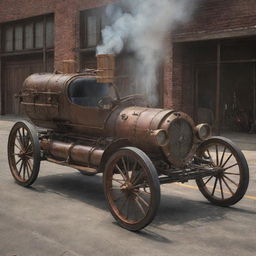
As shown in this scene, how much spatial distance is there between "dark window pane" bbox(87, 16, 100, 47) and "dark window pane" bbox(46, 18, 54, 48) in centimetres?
272

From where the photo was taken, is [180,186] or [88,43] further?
[88,43]

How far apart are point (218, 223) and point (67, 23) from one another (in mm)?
15870

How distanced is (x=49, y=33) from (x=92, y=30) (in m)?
3.23

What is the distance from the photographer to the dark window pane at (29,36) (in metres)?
22.6

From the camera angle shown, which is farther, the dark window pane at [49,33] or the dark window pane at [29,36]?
the dark window pane at [29,36]

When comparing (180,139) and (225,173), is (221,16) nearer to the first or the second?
(225,173)

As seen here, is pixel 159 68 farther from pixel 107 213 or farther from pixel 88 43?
pixel 107 213

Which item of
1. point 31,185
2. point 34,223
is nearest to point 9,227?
point 34,223

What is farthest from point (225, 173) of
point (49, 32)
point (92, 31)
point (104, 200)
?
point (49, 32)

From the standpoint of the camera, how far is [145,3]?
47.8 feet

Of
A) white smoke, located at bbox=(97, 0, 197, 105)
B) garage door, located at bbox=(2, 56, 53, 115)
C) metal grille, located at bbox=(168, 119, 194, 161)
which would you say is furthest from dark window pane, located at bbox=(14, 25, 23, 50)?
metal grille, located at bbox=(168, 119, 194, 161)

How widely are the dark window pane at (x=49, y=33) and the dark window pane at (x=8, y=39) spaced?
3.18 meters

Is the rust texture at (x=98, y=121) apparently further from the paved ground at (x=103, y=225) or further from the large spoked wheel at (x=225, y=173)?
the paved ground at (x=103, y=225)

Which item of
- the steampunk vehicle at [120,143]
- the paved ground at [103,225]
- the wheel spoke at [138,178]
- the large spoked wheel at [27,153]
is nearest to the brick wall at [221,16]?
the steampunk vehicle at [120,143]
